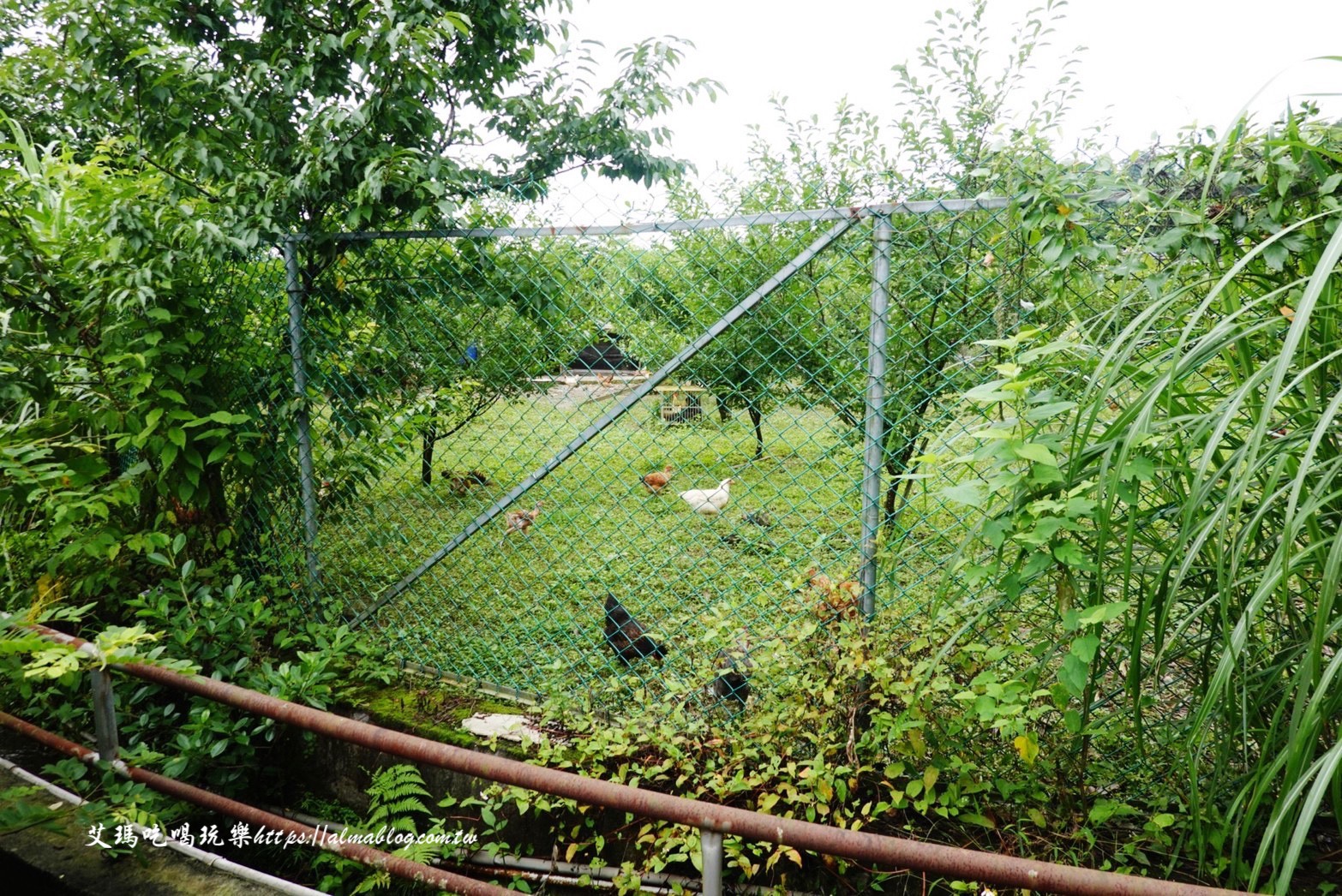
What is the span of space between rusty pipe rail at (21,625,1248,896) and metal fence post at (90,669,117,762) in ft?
1.50

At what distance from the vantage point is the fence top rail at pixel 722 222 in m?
1.85

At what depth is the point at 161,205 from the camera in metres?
2.71

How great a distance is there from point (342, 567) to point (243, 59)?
2316 mm

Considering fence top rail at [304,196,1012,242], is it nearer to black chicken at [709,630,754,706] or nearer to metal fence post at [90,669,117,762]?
black chicken at [709,630,754,706]

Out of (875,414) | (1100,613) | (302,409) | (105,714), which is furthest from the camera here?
(302,409)

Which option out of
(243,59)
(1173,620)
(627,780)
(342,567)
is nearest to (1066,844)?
(1173,620)

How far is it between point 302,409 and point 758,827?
253 centimetres

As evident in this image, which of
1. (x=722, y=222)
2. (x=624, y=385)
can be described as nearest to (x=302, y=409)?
(x=624, y=385)

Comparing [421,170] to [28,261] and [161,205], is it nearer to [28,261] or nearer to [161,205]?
[161,205]

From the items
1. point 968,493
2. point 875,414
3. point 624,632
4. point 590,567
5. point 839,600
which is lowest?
point 590,567

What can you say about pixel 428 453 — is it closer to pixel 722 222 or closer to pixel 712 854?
pixel 722 222

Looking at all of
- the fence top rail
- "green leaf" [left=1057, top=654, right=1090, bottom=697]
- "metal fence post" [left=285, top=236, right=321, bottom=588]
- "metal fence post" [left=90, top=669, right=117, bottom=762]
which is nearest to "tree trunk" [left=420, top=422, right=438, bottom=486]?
"metal fence post" [left=285, top=236, right=321, bottom=588]

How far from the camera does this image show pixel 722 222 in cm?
211

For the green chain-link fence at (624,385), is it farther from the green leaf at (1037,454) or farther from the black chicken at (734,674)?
the green leaf at (1037,454)
